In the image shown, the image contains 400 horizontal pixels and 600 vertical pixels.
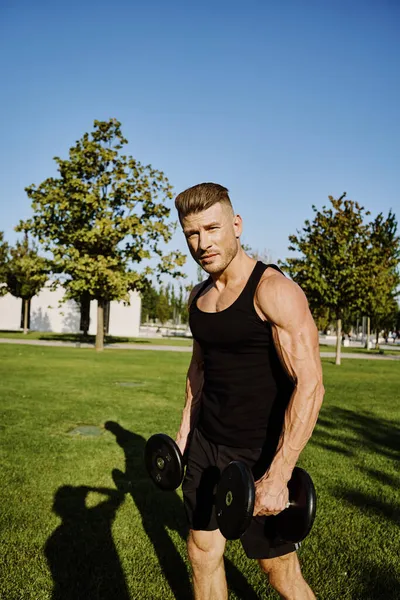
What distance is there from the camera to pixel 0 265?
34.2 meters

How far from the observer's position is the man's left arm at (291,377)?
6.62 ft

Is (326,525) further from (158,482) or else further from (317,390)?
(317,390)

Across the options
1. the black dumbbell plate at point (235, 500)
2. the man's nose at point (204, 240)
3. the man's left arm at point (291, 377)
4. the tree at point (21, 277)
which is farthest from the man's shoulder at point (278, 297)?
the tree at point (21, 277)

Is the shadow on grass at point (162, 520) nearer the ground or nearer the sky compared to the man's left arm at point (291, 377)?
nearer the ground

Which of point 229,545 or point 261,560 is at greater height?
point 261,560

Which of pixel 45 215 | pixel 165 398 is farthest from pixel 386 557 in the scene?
pixel 45 215

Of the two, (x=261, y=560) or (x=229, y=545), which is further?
(x=229, y=545)

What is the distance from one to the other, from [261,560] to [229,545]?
181 centimetres

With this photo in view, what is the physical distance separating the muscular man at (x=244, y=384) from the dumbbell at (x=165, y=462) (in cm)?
7

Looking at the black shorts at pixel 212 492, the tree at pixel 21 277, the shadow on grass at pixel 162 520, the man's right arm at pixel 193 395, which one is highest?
the tree at pixel 21 277

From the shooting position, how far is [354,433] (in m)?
7.82

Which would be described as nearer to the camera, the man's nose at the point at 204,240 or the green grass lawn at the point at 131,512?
the man's nose at the point at 204,240

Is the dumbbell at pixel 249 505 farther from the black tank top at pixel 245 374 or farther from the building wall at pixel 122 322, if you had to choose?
the building wall at pixel 122 322

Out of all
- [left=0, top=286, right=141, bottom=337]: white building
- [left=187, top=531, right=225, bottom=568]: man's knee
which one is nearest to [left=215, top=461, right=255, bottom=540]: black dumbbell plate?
[left=187, top=531, right=225, bottom=568]: man's knee
